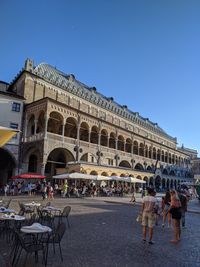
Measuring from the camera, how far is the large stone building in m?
34.1

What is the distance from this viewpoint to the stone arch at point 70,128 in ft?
127

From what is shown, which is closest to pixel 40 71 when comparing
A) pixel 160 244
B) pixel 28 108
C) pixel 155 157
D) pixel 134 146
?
pixel 28 108

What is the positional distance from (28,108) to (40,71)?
24.9 feet

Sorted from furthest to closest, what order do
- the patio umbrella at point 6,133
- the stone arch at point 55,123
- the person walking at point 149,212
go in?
the stone arch at point 55,123 → the patio umbrella at point 6,133 → the person walking at point 149,212

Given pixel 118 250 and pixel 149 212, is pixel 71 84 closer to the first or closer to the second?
pixel 149 212

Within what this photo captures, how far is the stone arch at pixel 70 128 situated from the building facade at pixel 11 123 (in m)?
6.75

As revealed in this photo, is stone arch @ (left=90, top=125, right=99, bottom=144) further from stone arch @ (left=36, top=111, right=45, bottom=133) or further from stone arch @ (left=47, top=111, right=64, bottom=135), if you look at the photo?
stone arch @ (left=36, top=111, right=45, bottom=133)

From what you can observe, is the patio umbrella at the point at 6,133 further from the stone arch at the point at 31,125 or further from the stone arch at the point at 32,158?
the stone arch at the point at 31,125

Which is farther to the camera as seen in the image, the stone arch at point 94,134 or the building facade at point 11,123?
the stone arch at point 94,134

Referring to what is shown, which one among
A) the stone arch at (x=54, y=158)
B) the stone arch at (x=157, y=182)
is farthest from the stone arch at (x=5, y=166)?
the stone arch at (x=157, y=182)

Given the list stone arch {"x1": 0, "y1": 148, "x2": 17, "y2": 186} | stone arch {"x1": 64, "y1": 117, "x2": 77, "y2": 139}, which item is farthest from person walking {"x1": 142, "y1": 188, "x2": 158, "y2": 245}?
stone arch {"x1": 64, "y1": 117, "x2": 77, "y2": 139}

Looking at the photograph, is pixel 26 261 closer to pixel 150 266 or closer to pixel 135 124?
pixel 150 266

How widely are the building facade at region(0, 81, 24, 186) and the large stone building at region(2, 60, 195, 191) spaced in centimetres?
81

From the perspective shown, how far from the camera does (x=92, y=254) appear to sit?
6.73 metres
